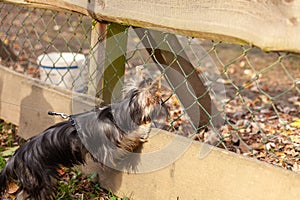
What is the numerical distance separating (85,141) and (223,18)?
4.23 ft

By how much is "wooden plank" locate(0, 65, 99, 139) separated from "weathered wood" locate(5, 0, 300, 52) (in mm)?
979

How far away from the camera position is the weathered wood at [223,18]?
6.89 feet

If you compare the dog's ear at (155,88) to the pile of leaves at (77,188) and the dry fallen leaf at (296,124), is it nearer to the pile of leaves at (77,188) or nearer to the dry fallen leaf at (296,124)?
the pile of leaves at (77,188)

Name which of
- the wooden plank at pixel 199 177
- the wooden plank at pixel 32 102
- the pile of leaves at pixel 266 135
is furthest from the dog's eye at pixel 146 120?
the wooden plank at pixel 32 102

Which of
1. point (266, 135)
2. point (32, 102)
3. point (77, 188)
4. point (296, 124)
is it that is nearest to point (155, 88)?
point (77, 188)

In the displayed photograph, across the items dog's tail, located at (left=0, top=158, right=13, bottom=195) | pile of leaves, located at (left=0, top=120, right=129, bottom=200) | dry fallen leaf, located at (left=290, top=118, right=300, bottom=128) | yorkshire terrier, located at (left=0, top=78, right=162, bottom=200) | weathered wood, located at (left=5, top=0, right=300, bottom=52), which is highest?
weathered wood, located at (left=5, top=0, right=300, bottom=52)

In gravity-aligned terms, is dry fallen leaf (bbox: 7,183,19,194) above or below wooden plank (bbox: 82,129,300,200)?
below

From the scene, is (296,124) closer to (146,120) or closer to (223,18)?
(146,120)

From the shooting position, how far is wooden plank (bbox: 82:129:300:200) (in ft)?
8.37

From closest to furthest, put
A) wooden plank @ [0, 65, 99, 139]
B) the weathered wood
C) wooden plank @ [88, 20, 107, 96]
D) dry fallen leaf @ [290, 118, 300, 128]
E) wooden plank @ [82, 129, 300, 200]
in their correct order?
the weathered wood < wooden plank @ [82, 129, 300, 200] < wooden plank @ [88, 20, 107, 96] < wooden plank @ [0, 65, 99, 139] < dry fallen leaf @ [290, 118, 300, 128]

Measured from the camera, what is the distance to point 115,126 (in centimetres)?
305

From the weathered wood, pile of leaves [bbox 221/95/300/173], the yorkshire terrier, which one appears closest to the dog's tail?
the yorkshire terrier

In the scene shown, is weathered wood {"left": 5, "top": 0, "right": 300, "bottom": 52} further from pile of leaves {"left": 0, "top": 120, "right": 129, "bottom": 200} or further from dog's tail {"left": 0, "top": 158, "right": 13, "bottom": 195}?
pile of leaves {"left": 0, "top": 120, "right": 129, "bottom": 200}

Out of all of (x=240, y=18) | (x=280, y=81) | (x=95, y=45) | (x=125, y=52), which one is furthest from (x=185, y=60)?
(x=280, y=81)
